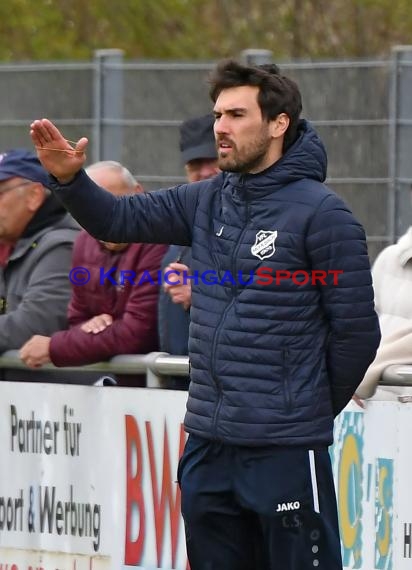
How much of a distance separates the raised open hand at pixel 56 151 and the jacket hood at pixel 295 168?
21.1 inches

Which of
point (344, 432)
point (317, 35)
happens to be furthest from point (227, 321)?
point (317, 35)

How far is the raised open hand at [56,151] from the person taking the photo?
5512 millimetres

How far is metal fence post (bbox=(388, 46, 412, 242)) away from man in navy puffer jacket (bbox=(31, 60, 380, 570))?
3.88 metres

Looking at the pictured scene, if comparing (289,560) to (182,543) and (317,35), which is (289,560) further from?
(317,35)

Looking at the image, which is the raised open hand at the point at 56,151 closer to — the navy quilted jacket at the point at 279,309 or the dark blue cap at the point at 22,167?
the navy quilted jacket at the point at 279,309

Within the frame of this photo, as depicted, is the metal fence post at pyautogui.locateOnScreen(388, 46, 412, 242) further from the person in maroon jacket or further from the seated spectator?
the person in maroon jacket

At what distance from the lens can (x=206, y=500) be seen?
5664 millimetres

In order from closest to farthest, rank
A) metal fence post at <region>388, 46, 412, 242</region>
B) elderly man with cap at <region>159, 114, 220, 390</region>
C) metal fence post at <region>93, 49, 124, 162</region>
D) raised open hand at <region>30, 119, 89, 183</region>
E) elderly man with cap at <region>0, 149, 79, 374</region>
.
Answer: raised open hand at <region>30, 119, 89, 183</region>, elderly man with cap at <region>159, 114, 220, 390</region>, elderly man with cap at <region>0, 149, 79, 374</region>, metal fence post at <region>388, 46, 412, 242</region>, metal fence post at <region>93, 49, 124, 162</region>

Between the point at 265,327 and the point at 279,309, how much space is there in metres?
0.07

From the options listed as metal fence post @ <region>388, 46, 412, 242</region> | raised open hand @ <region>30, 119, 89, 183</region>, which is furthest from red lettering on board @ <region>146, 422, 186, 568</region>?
metal fence post @ <region>388, 46, 412, 242</region>

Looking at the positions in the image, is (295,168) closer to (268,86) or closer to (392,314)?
(268,86)

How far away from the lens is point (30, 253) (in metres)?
7.84

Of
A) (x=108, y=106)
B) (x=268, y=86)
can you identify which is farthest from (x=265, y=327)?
(x=108, y=106)

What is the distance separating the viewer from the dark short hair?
566 cm
